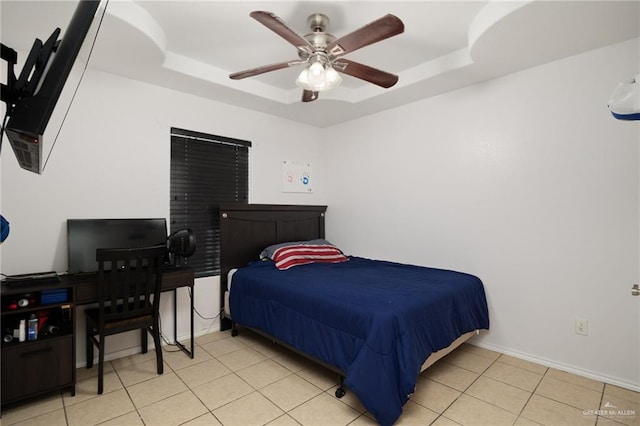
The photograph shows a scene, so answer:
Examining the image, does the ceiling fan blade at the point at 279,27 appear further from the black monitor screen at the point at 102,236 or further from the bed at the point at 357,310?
the black monitor screen at the point at 102,236

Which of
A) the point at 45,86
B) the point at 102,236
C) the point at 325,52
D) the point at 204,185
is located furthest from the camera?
the point at 204,185

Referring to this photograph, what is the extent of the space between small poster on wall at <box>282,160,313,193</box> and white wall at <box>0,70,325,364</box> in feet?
2.35

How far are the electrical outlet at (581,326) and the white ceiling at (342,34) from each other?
2.06 metres

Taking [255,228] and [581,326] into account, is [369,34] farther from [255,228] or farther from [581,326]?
[581,326]

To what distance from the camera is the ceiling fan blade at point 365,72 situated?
7.48 ft

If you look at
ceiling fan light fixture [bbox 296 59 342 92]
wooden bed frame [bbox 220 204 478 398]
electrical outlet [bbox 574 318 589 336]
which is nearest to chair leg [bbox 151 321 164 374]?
wooden bed frame [bbox 220 204 478 398]

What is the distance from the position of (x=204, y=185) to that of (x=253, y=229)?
0.72m

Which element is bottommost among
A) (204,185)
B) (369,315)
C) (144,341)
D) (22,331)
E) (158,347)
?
(144,341)

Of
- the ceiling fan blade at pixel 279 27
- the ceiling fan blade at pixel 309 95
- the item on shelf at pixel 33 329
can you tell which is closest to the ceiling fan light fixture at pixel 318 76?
the ceiling fan blade at pixel 279 27

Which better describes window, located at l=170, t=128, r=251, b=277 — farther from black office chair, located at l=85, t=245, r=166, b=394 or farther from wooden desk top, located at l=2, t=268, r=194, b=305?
black office chair, located at l=85, t=245, r=166, b=394

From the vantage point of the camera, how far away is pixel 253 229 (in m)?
3.72

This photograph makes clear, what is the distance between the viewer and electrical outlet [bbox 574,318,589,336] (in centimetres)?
248

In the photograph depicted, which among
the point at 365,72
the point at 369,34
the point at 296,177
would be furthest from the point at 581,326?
the point at 296,177

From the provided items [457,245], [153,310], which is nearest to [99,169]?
[153,310]
